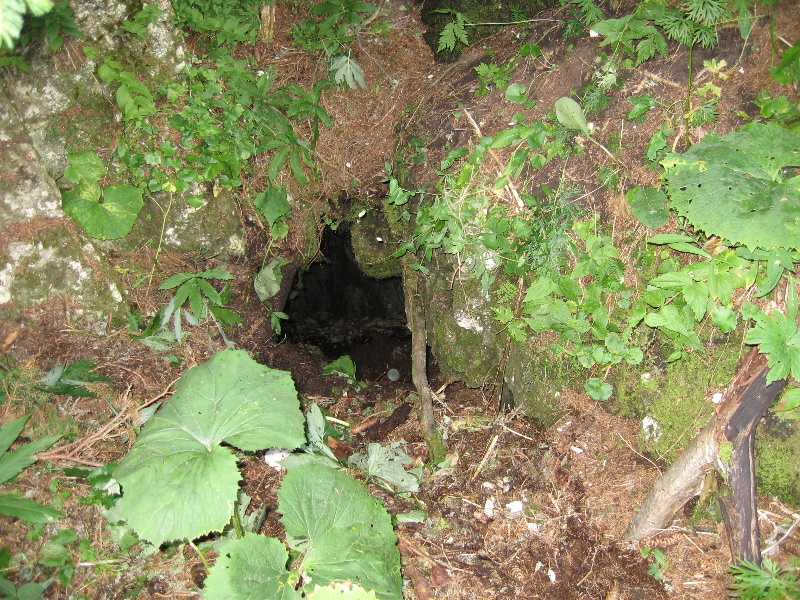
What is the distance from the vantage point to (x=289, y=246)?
393 centimetres

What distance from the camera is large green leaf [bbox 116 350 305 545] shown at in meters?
1.97

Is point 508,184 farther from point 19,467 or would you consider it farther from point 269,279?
point 19,467

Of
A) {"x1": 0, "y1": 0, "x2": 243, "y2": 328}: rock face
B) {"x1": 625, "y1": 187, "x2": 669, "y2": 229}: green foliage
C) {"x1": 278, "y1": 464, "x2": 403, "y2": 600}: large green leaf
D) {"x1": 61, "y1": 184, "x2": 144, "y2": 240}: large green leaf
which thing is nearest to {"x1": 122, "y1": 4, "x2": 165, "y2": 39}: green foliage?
{"x1": 0, "y1": 0, "x2": 243, "y2": 328}: rock face

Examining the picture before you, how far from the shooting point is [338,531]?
2178 millimetres

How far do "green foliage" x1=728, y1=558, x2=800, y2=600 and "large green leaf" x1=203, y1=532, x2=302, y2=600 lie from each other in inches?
80.5

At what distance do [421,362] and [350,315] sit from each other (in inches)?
72.6

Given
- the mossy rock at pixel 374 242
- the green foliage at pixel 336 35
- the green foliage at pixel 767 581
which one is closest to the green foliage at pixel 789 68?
the green foliage at pixel 767 581

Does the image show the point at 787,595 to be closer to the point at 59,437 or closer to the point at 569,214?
the point at 569,214

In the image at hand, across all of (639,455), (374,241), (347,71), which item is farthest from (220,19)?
(639,455)

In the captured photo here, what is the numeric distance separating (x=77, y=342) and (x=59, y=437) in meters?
0.67

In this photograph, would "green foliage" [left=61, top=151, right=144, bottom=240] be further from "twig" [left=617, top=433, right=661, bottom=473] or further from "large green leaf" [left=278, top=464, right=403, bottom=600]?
"twig" [left=617, top=433, right=661, bottom=473]

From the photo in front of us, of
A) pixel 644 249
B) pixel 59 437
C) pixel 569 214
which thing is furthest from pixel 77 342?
pixel 644 249

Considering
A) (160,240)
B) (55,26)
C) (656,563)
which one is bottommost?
(656,563)

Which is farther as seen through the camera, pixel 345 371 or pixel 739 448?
pixel 345 371
